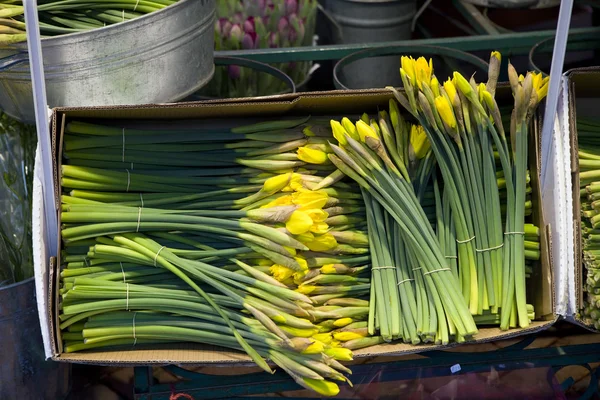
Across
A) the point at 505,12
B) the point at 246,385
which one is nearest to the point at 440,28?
the point at 505,12

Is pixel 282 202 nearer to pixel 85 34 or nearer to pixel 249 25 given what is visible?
pixel 85 34

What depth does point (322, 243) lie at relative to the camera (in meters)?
1.76

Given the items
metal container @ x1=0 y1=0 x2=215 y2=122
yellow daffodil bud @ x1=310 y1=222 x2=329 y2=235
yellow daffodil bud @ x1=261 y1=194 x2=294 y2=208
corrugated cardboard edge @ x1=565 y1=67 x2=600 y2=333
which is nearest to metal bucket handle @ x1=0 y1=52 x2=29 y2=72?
metal container @ x1=0 y1=0 x2=215 y2=122

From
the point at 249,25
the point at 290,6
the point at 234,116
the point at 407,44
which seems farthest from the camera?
the point at 290,6

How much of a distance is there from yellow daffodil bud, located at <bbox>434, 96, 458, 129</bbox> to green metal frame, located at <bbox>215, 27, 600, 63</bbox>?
0.83 m

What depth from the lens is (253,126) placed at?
6.15ft

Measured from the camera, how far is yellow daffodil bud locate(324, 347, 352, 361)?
5.48ft

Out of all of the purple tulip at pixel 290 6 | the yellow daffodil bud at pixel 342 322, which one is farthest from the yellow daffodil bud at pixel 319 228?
the purple tulip at pixel 290 6

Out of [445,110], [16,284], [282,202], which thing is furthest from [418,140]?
[16,284]

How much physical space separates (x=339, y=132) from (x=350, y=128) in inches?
1.2

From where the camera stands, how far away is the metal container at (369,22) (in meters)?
2.84

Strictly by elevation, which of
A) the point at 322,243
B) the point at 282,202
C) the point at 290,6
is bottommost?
the point at 322,243

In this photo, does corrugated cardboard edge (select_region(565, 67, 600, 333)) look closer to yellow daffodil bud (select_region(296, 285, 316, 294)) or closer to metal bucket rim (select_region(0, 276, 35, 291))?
yellow daffodil bud (select_region(296, 285, 316, 294))

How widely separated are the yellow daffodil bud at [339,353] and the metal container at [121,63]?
79 centimetres
